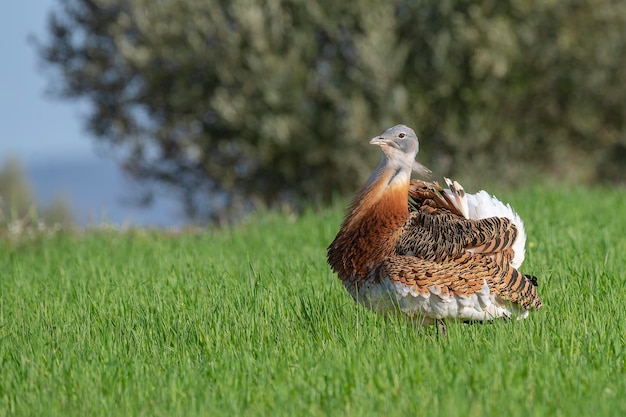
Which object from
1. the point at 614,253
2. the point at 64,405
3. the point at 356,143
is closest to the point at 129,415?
the point at 64,405

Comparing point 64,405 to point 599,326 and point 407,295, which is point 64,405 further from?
point 599,326

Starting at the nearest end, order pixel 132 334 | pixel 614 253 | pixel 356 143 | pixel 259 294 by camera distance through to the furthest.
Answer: pixel 132 334, pixel 259 294, pixel 614 253, pixel 356 143

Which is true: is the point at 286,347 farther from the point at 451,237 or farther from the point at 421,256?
the point at 451,237

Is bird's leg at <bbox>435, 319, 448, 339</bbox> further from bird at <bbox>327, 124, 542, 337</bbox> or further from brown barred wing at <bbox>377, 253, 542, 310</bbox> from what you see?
brown barred wing at <bbox>377, 253, 542, 310</bbox>

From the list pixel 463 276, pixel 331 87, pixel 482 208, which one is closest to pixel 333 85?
pixel 331 87

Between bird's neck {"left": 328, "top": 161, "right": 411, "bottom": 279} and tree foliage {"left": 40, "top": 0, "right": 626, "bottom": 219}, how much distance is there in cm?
1149

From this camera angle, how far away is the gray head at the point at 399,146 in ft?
20.0

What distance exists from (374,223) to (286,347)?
1033 mm

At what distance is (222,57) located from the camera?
18.6m

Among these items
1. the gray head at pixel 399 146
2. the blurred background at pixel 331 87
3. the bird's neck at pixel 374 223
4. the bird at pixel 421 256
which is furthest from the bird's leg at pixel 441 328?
the blurred background at pixel 331 87

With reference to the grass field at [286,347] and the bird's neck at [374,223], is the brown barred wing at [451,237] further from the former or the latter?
the grass field at [286,347]

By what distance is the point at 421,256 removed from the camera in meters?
5.84

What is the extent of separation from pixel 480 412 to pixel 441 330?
4.75 feet

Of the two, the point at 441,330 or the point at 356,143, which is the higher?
the point at 356,143
